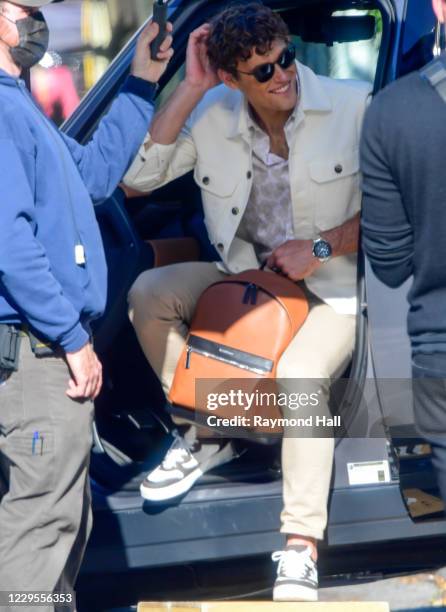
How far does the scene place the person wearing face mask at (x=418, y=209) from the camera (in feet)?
7.06

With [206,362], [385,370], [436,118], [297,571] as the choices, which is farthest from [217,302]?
[436,118]

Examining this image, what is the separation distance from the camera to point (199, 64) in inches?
131

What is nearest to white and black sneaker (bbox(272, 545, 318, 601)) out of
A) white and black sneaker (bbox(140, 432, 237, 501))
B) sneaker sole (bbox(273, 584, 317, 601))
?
sneaker sole (bbox(273, 584, 317, 601))

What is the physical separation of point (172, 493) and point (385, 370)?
2.16 ft

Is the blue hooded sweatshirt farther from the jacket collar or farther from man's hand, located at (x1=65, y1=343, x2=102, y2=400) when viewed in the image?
the jacket collar

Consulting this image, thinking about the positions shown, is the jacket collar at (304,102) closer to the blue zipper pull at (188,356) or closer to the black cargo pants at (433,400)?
the blue zipper pull at (188,356)

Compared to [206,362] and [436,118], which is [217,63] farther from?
[436,118]

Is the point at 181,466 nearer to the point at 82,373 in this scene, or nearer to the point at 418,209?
the point at 82,373

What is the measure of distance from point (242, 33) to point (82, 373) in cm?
108

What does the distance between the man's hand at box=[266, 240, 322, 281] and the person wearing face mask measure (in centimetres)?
92

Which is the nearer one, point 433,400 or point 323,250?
point 433,400

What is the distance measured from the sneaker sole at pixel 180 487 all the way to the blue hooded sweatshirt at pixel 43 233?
24.8 inches

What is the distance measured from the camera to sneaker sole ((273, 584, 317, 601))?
3113 mm

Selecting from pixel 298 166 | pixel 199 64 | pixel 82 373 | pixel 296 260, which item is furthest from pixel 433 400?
pixel 199 64
